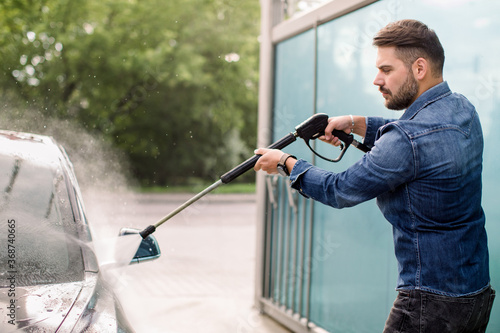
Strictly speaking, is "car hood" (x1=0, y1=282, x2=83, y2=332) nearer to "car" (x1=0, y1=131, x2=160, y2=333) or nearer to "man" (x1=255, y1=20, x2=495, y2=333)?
"car" (x1=0, y1=131, x2=160, y2=333)

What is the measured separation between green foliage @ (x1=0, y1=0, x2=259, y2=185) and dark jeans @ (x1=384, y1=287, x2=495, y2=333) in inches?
111

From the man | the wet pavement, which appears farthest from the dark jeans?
the wet pavement

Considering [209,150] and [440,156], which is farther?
[209,150]

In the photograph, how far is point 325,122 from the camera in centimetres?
239

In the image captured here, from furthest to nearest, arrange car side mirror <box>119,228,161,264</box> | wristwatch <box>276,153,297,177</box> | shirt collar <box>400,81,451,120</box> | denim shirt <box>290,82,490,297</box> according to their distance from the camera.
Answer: car side mirror <box>119,228,161,264</box>
wristwatch <box>276,153,297,177</box>
shirt collar <box>400,81,451,120</box>
denim shirt <box>290,82,490,297</box>

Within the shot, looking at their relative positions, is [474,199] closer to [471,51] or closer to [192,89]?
[471,51]

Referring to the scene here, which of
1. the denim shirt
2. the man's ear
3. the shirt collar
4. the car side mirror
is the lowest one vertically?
the car side mirror

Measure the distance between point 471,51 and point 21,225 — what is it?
223 centimetres

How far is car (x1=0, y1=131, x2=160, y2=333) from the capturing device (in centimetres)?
174

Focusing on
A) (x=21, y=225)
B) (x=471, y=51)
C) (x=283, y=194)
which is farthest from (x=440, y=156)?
(x=283, y=194)

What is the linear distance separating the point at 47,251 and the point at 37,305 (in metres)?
0.31

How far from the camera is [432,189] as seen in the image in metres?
1.77

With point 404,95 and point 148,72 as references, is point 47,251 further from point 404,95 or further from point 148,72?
point 148,72

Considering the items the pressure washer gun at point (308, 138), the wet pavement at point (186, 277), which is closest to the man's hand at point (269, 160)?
the pressure washer gun at point (308, 138)
